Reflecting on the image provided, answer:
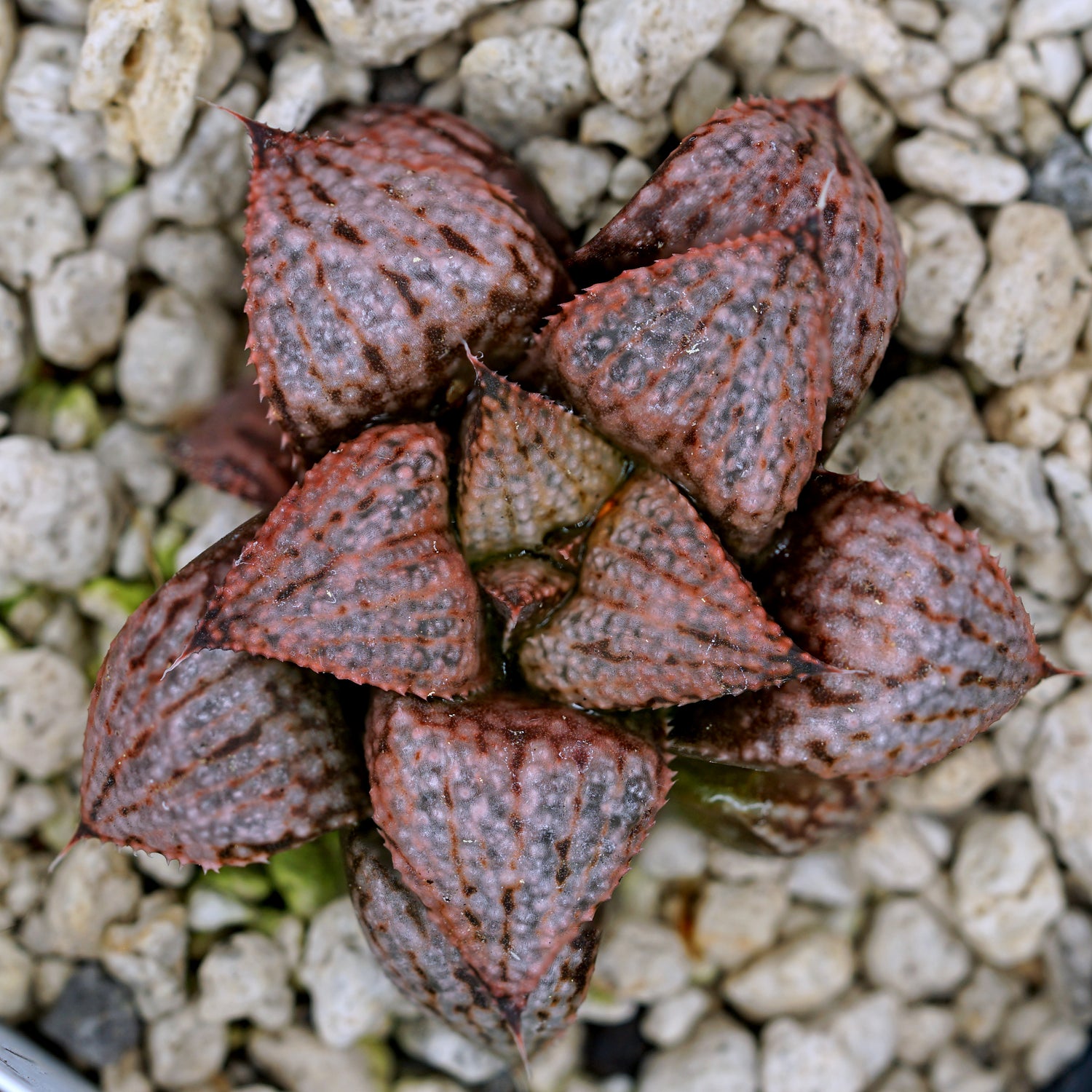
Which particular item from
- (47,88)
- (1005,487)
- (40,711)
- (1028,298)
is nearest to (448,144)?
(47,88)

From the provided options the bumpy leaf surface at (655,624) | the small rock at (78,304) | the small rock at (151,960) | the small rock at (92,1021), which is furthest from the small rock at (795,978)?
the small rock at (78,304)

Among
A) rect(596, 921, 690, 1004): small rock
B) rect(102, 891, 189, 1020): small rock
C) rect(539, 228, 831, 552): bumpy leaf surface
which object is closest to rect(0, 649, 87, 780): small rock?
rect(102, 891, 189, 1020): small rock

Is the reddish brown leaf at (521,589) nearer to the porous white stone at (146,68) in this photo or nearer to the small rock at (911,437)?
the small rock at (911,437)

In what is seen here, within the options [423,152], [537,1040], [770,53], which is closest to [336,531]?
[423,152]

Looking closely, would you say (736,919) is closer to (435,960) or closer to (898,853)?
(898,853)

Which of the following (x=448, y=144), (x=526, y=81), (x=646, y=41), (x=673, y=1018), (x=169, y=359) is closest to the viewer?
(x=448, y=144)

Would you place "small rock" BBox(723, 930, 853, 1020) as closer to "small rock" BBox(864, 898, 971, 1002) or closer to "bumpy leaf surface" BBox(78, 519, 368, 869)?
"small rock" BBox(864, 898, 971, 1002)

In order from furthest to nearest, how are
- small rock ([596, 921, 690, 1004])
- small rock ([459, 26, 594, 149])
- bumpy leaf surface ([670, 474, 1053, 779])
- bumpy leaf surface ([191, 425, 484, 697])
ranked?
small rock ([596, 921, 690, 1004]) → small rock ([459, 26, 594, 149]) → bumpy leaf surface ([670, 474, 1053, 779]) → bumpy leaf surface ([191, 425, 484, 697])
